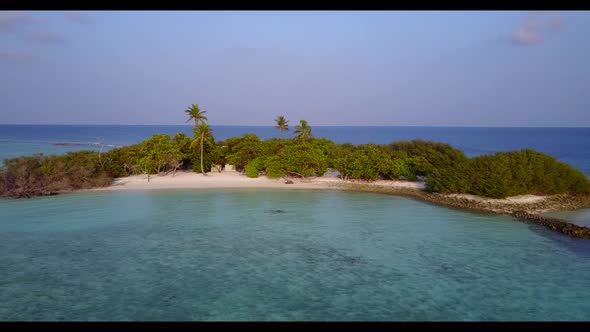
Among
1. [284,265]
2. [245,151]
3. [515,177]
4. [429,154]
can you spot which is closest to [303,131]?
[245,151]

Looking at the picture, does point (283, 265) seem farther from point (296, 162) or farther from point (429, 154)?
point (429, 154)

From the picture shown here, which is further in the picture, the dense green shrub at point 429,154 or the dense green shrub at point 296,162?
the dense green shrub at point 296,162

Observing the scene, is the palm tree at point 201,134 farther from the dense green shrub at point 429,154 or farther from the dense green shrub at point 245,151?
the dense green shrub at point 429,154

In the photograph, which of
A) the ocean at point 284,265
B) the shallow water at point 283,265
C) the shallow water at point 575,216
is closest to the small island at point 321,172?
the shallow water at point 575,216
